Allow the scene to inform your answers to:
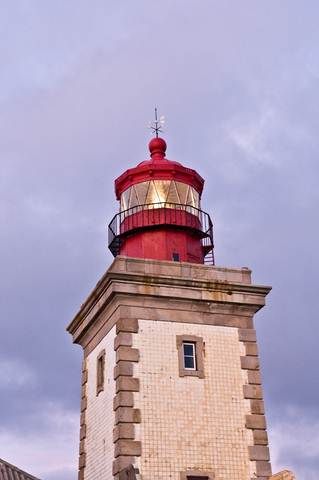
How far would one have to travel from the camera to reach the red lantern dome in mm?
19594

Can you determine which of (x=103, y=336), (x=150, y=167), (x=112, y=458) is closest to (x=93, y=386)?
(x=103, y=336)

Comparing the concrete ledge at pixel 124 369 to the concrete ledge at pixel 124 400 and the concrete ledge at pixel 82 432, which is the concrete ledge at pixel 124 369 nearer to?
the concrete ledge at pixel 124 400

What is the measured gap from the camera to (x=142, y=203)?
20031 mm

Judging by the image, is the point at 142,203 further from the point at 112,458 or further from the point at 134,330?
the point at 112,458

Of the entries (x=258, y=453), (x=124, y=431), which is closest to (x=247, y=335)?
(x=258, y=453)

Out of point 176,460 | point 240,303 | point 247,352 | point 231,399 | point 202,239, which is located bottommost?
point 176,460

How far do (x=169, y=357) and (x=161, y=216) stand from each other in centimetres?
394

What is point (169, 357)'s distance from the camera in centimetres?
1764

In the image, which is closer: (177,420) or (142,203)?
(177,420)

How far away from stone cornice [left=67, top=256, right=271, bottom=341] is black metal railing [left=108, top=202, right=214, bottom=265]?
1.51m

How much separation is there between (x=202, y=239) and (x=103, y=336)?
3.86 metres

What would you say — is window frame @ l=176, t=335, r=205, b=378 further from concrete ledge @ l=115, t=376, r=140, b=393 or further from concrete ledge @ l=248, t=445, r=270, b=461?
concrete ledge @ l=248, t=445, r=270, b=461

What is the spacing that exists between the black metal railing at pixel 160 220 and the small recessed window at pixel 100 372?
126 inches

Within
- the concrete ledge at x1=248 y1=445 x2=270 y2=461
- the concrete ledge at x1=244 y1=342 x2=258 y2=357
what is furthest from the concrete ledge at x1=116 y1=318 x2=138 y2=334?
the concrete ledge at x1=248 y1=445 x2=270 y2=461
